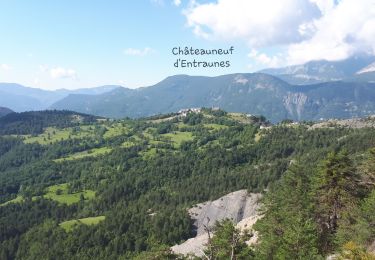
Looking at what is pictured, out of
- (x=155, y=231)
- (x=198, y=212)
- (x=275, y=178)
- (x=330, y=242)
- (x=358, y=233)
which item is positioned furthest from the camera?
(x=275, y=178)

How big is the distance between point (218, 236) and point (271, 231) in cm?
782

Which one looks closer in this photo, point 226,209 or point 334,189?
point 334,189

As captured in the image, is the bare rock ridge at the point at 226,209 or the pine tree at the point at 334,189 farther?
the bare rock ridge at the point at 226,209

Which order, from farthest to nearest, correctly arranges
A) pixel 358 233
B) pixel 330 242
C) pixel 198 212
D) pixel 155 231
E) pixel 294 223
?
pixel 198 212 → pixel 155 231 → pixel 330 242 → pixel 294 223 → pixel 358 233

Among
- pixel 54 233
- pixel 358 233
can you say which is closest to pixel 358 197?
pixel 358 233

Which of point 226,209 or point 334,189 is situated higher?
point 334,189

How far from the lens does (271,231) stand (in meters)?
62.3

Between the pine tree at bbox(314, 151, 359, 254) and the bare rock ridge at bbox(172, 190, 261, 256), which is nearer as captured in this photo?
the pine tree at bbox(314, 151, 359, 254)

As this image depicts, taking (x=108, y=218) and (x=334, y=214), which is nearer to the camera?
(x=334, y=214)

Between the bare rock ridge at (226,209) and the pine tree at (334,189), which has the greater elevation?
the pine tree at (334,189)

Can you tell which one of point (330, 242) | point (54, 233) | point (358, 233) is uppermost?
point (358, 233)

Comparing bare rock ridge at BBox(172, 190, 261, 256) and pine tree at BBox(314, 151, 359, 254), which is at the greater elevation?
pine tree at BBox(314, 151, 359, 254)

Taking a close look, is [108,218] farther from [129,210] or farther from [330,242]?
[330,242]

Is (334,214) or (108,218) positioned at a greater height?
(334,214)
